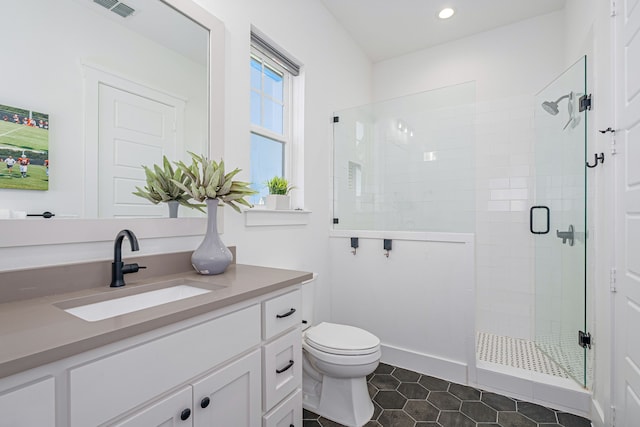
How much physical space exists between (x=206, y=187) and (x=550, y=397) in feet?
7.44

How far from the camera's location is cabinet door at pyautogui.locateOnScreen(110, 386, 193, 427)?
769 millimetres

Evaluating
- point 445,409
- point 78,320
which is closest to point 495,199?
point 445,409

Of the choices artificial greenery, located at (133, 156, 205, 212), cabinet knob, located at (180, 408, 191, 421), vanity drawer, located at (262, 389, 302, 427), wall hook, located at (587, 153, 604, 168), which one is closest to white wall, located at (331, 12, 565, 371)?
wall hook, located at (587, 153, 604, 168)

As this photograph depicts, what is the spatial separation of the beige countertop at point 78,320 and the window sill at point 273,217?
62 cm

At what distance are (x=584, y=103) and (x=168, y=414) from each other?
2525mm

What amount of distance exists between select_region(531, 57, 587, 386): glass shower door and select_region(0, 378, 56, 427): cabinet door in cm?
246

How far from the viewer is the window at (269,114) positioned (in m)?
2.08

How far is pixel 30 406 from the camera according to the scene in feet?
1.96

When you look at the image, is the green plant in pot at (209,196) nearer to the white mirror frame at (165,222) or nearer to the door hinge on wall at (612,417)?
the white mirror frame at (165,222)

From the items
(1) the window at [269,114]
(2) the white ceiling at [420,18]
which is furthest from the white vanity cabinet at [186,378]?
(2) the white ceiling at [420,18]

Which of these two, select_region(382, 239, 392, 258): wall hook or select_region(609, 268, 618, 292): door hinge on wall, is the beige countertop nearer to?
select_region(382, 239, 392, 258): wall hook

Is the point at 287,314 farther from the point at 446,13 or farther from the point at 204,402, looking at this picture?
the point at 446,13

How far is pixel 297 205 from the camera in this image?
2.39 metres

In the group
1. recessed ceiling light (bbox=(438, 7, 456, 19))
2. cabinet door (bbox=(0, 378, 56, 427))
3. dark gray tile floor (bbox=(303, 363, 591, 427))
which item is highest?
recessed ceiling light (bbox=(438, 7, 456, 19))
